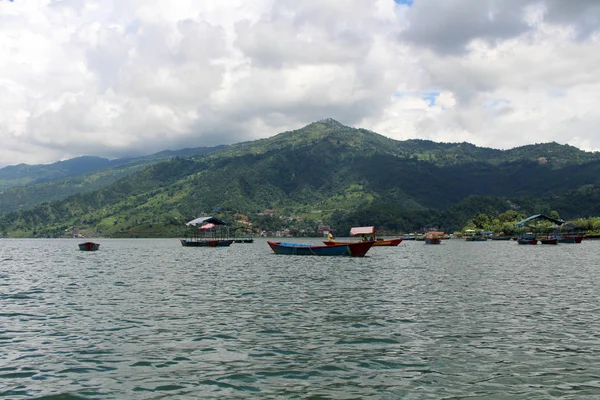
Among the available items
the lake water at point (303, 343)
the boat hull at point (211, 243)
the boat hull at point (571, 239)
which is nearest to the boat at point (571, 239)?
the boat hull at point (571, 239)

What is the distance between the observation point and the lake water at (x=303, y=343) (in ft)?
51.5

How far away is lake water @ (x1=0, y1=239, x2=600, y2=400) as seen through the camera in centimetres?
1570

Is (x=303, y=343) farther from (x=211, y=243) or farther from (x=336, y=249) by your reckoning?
(x=211, y=243)

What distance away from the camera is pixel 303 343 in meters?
21.7

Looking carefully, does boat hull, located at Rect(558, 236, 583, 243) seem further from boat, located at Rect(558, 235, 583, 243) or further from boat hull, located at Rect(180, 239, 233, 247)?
boat hull, located at Rect(180, 239, 233, 247)

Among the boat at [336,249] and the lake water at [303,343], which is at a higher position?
the boat at [336,249]

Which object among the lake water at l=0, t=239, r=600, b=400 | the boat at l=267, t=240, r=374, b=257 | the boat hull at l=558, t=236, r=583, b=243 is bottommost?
the boat hull at l=558, t=236, r=583, b=243

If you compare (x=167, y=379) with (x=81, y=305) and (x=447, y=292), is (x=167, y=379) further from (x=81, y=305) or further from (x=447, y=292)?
(x=447, y=292)

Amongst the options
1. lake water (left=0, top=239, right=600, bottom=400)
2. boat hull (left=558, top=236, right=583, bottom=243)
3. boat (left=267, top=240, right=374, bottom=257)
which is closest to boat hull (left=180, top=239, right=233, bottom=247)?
boat (left=267, top=240, right=374, bottom=257)

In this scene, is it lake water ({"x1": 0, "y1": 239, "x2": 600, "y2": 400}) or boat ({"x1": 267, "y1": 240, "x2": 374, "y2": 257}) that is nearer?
lake water ({"x1": 0, "y1": 239, "x2": 600, "y2": 400})

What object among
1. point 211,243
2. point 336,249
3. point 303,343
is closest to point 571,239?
point 336,249

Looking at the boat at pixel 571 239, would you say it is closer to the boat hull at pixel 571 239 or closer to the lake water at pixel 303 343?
the boat hull at pixel 571 239

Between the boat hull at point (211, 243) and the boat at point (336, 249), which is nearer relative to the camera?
the boat at point (336, 249)

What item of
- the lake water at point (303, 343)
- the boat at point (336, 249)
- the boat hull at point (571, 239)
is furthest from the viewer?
the boat hull at point (571, 239)
